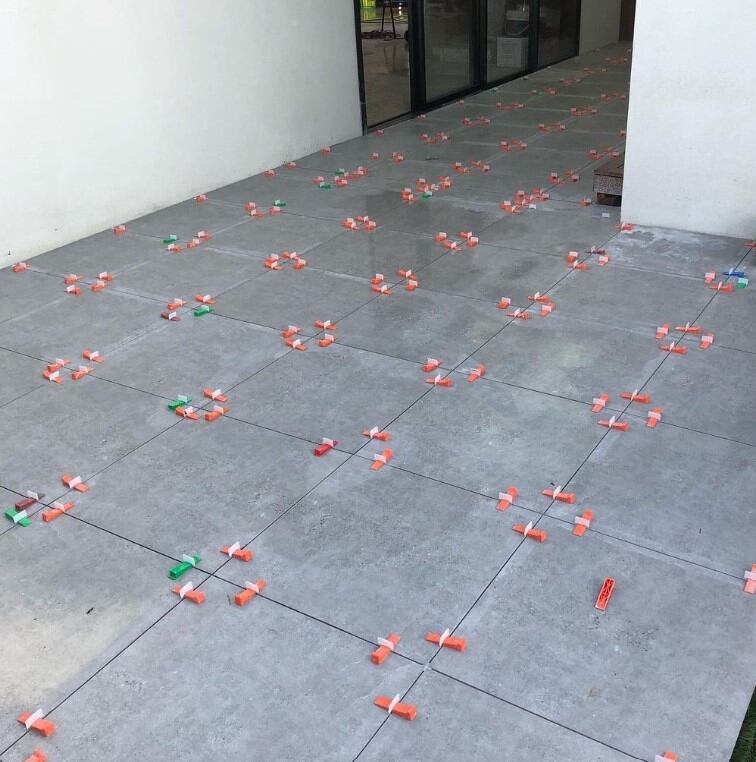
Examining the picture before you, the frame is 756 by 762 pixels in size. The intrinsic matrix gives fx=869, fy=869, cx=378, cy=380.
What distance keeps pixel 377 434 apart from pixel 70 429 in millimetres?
1687

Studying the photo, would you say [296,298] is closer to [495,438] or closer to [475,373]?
[475,373]

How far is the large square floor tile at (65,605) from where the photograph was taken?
3.18 metres

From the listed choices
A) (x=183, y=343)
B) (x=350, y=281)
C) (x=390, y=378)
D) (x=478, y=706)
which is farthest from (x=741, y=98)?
(x=478, y=706)

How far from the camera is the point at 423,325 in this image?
5.66 meters

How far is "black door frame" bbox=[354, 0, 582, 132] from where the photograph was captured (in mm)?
10531

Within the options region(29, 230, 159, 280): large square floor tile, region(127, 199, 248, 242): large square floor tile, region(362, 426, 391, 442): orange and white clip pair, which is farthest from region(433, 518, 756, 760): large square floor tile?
region(127, 199, 248, 242): large square floor tile

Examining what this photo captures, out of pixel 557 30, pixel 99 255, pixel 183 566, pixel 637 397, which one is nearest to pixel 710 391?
pixel 637 397

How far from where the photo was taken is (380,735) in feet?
9.56

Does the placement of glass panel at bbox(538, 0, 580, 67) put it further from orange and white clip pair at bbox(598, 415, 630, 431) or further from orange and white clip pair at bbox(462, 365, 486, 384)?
orange and white clip pair at bbox(598, 415, 630, 431)

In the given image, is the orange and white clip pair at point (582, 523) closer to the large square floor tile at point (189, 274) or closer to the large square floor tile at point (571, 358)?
the large square floor tile at point (571, 358)

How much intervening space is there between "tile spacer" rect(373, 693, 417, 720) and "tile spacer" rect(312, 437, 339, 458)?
5.10 feet

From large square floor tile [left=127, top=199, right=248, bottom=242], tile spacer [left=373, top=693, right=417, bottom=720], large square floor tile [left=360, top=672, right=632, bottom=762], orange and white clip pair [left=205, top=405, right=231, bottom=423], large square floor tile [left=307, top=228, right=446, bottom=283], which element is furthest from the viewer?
large square floor tile [left=127, top=199, right=248, bottom=242]

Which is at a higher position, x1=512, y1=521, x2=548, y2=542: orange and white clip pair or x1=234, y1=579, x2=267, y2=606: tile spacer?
x1=234, y1=579, x2=267, y2=606: tile spacer

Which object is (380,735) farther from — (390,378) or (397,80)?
(397,80)
